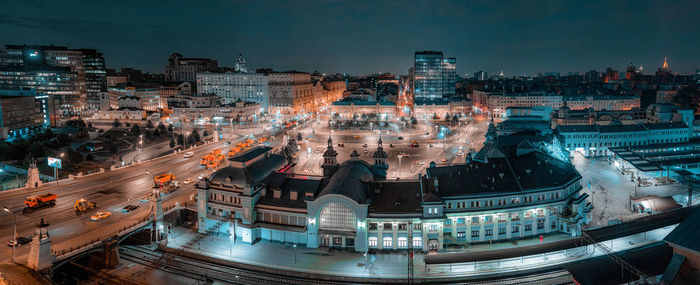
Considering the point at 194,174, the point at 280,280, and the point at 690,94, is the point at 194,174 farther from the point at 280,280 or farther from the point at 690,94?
the point at 690,94

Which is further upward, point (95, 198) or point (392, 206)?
point (392, 206)

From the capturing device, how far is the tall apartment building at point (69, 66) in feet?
481

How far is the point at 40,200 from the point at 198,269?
21.9 meters

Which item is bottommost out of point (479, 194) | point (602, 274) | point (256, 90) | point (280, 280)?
point (280, 280)

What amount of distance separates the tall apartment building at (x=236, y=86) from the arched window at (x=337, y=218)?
430ft

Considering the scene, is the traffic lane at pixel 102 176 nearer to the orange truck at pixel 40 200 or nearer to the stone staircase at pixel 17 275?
the orange truck at pixel 40 200

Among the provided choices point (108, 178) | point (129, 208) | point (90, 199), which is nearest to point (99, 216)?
point (129, 208)

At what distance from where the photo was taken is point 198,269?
3678 centimetres

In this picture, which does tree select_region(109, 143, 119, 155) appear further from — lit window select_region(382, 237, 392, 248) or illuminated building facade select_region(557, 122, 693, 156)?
illuminated building facade select_region(557, 122, 693, 156)

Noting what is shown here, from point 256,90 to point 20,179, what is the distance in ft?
349

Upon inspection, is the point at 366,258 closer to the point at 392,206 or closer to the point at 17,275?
the point at 392,206

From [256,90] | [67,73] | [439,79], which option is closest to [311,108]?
[256,90]

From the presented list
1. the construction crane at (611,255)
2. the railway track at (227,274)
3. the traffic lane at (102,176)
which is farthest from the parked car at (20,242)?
the construction crane at (611,255)

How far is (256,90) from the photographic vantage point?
6634 inches
